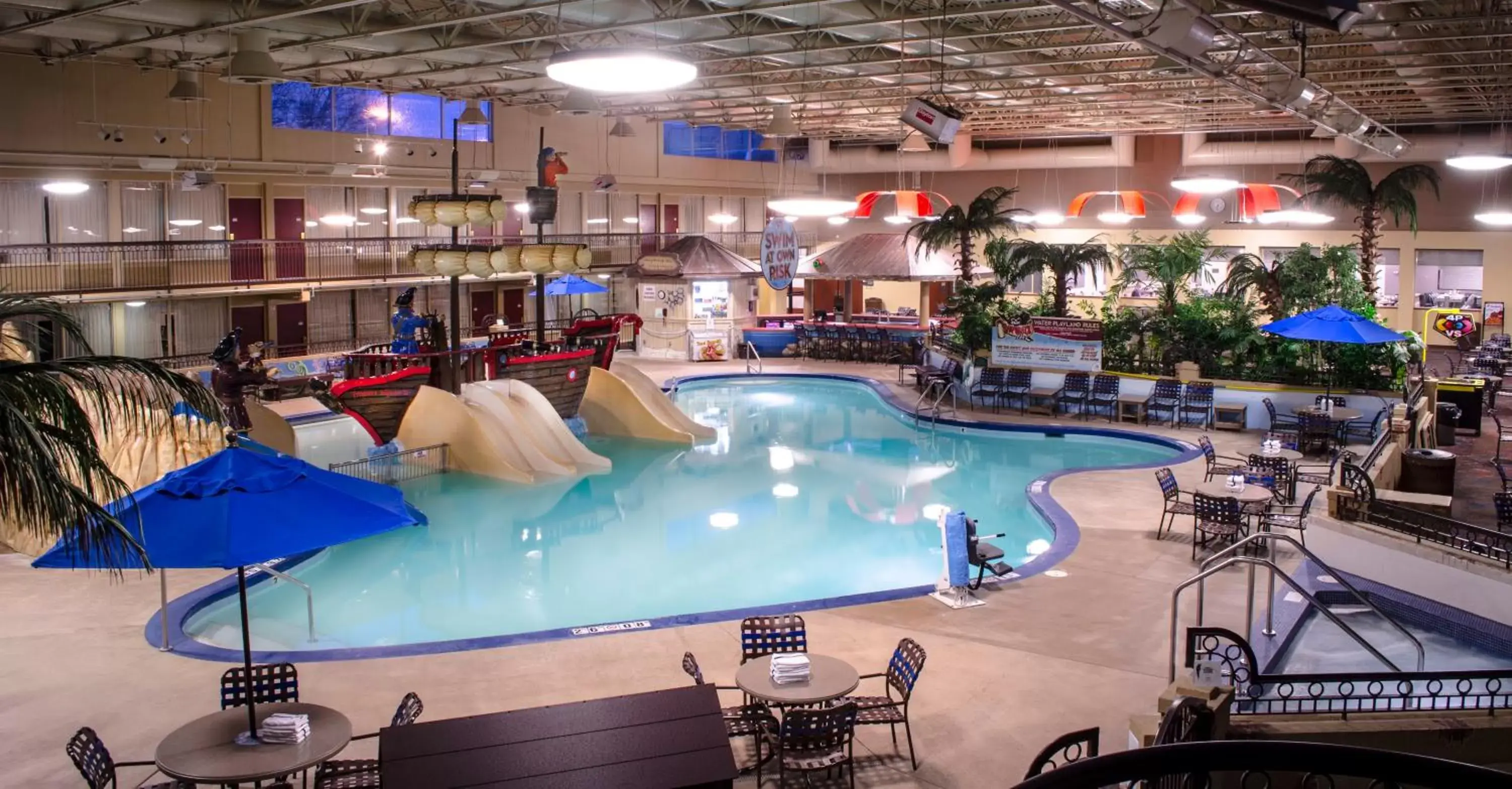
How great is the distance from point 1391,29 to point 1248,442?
6.30 m

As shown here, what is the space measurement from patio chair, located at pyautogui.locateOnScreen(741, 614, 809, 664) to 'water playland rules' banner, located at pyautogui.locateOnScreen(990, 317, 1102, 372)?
13920 millimetres

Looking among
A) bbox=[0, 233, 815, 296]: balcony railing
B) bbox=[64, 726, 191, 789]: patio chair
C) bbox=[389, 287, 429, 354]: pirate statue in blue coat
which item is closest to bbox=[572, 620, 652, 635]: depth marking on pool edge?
bbox=[64, 726, 191, 789]: patio chair

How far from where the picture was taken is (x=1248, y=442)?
17.9 m

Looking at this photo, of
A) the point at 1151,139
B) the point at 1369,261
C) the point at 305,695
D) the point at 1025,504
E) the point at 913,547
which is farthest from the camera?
the point at 1151,139

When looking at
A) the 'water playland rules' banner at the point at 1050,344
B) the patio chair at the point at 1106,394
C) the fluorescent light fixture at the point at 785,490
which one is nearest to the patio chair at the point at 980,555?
the fluorescent light fixture at the point at 785,490

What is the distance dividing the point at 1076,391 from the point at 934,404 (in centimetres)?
240

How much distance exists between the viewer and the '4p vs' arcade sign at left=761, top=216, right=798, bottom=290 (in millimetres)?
17609

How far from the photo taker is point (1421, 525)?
30.7 ft

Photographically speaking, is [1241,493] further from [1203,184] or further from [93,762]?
[93,762]

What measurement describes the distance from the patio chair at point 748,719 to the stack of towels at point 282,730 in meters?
2.07

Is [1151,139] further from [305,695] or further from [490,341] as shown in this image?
[305,695]

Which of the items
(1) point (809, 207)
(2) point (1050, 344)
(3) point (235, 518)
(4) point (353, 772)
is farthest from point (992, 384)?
(3) point (235, 518)

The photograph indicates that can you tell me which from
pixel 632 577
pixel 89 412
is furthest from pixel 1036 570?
pixel 89 412

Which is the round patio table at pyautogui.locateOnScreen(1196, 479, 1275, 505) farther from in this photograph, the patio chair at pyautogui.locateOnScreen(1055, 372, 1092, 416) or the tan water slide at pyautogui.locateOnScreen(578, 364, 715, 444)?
the tan water slide at pyautogui.locateOnScreen(578, 364, 715, 444)
